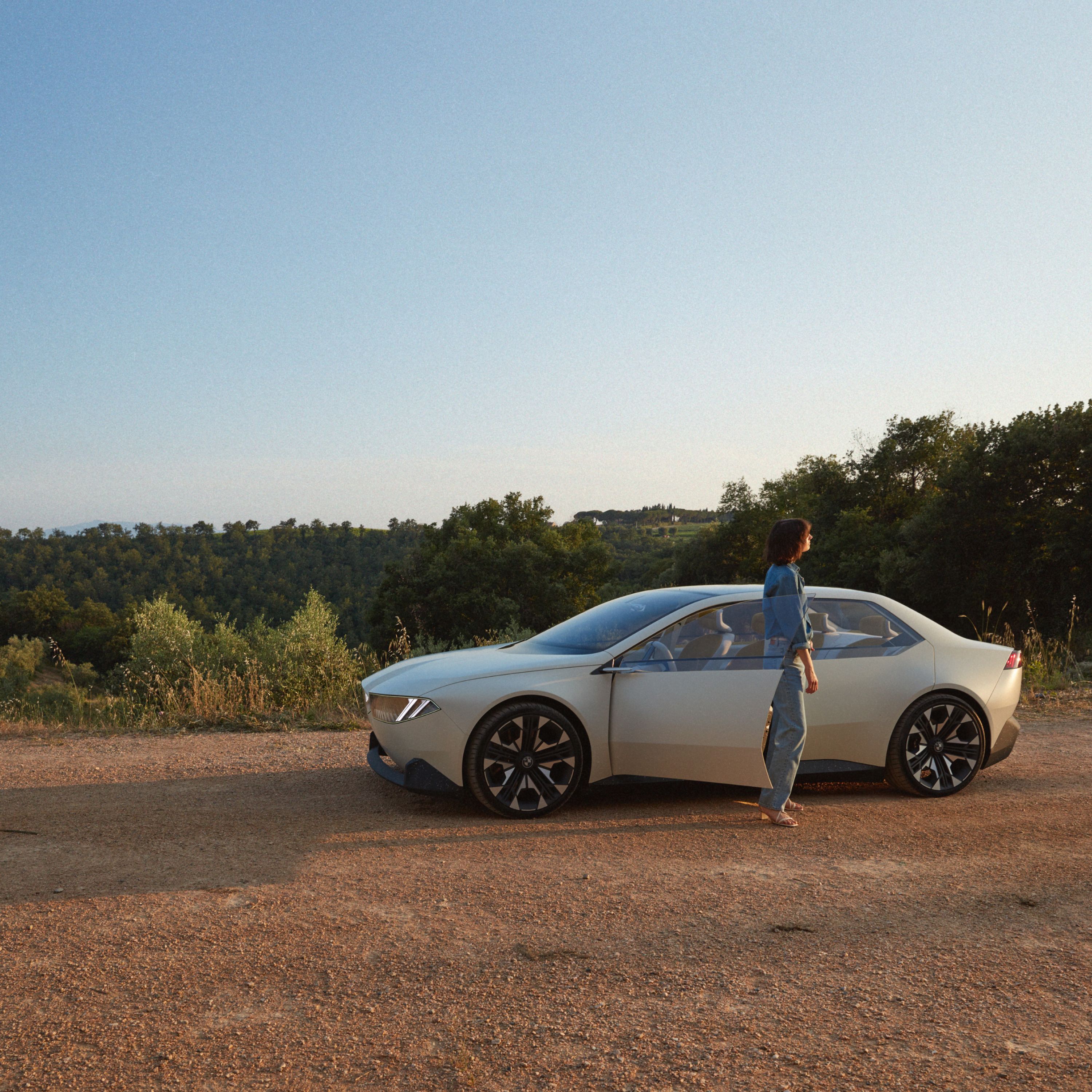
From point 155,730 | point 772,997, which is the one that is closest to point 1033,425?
point 155,730

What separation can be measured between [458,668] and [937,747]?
3412 mm

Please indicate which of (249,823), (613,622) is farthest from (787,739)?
(249,823)

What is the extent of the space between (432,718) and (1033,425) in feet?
107

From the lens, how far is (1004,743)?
6902 mm

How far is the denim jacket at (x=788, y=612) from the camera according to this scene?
588 centimetres

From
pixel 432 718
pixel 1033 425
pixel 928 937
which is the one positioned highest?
pixel 1033 425

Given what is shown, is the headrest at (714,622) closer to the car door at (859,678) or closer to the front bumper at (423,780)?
the car door at (859,678)

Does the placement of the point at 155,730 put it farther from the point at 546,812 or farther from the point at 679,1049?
the point at 679,1049

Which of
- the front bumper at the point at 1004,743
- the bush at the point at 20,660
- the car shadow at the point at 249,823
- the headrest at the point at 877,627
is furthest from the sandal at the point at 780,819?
the bush at the point at 20,660

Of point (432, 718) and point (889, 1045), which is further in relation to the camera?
point (432, 718)

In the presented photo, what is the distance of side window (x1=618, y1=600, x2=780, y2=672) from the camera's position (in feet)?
20.5

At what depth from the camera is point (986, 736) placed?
6.79 m

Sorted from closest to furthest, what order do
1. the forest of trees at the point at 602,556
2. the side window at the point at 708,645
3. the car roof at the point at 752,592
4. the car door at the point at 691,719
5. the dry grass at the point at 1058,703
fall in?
1. the car door at the point at 691,719
2. the side window at the point at 708,645
3. the car roof at the point at 752,592
4. the dry grass at the point at 1058,703
5. the forest of trees at the point at 602,556

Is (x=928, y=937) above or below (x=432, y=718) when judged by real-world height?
below
